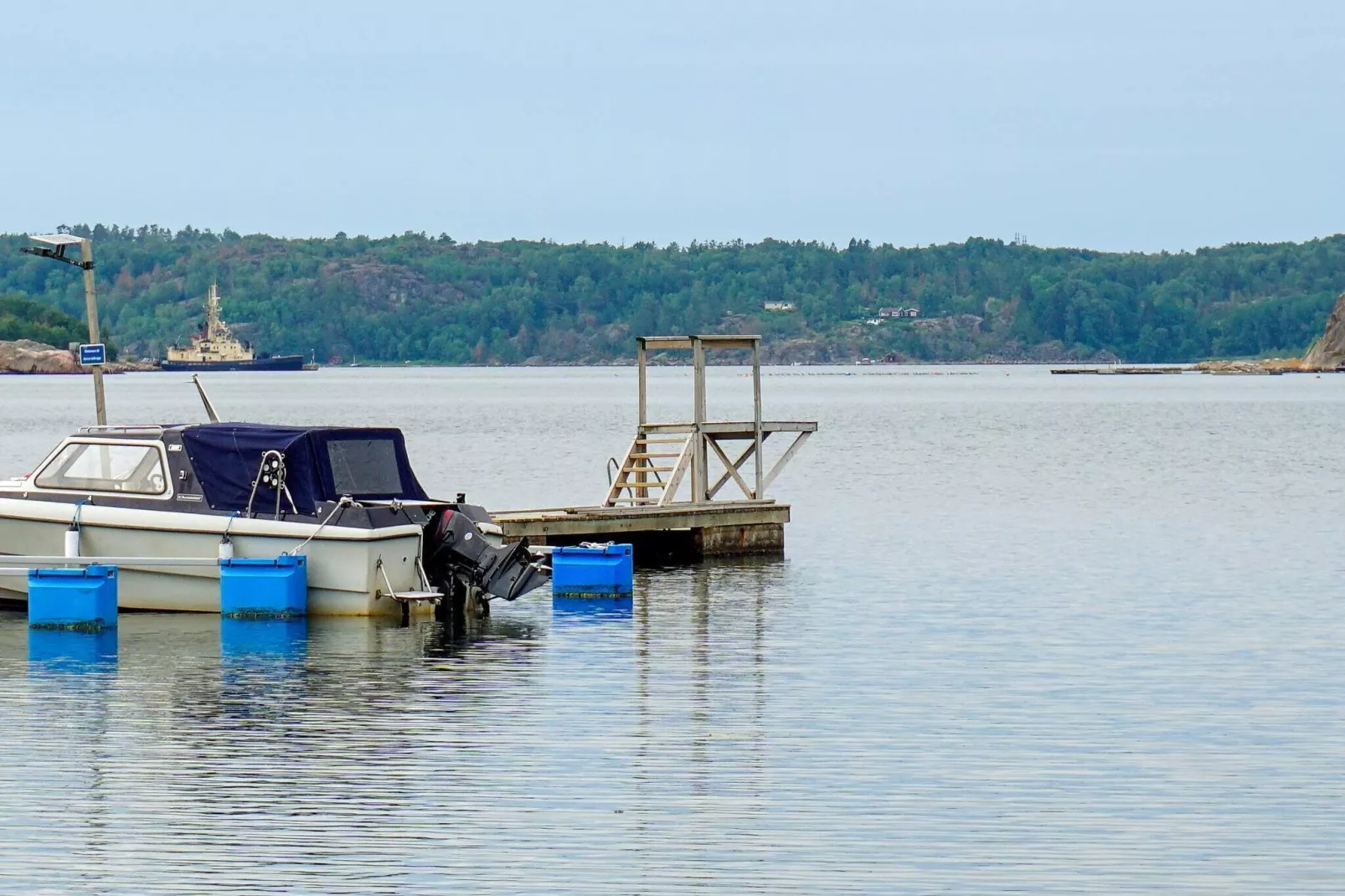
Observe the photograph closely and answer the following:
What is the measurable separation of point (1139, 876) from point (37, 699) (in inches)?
396

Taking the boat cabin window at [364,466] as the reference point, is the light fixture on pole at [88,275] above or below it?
above

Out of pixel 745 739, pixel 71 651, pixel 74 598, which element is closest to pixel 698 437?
pixel 74 598

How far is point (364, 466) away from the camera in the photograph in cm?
2444

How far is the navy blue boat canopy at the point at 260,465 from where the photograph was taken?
23516mm

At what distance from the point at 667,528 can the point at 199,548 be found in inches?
311

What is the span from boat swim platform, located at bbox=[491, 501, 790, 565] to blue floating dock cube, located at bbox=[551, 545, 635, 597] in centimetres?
175

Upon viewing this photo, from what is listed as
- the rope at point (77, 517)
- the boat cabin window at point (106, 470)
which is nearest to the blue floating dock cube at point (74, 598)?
the rope at point (77, 517)

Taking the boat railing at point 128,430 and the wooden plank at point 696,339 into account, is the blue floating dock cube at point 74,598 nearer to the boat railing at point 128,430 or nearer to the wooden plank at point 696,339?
the boat railing at point 128,430

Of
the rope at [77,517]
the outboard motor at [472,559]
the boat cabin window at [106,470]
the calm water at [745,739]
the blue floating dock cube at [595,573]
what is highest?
the boat cabin window at [106,470]

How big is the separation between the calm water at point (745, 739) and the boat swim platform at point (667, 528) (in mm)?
569

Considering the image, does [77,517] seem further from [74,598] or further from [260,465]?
[260,465]

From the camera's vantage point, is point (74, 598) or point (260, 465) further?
point (260, 465)

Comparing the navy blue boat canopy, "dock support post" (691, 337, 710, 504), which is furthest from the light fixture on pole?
"dock support post" (691, 337, 710, 504)

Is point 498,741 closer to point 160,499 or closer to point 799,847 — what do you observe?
point 799,847
